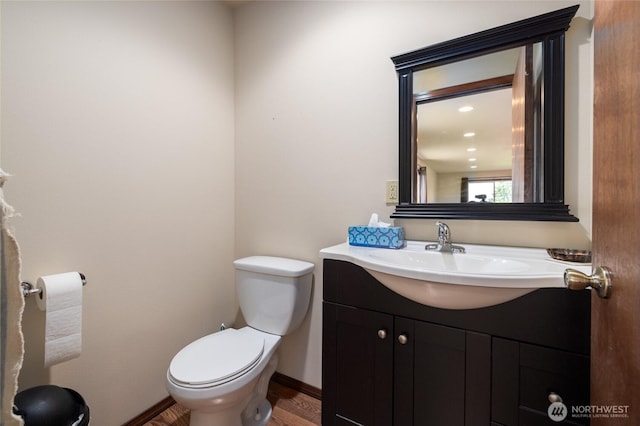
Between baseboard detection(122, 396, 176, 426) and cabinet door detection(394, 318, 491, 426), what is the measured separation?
1226mm

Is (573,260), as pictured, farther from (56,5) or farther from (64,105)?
→ (56,5)

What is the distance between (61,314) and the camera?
3.31ft

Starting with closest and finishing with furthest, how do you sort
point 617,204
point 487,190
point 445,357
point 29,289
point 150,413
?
point 617,204
point 445,357
point 29,289
point 487,190
point 150,413

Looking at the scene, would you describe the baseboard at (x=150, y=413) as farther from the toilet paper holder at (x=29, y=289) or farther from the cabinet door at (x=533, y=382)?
the cabinet door at (x=533, y=382)

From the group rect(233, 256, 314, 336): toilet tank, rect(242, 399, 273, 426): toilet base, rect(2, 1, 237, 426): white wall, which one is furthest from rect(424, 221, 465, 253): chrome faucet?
rect(2, 1, 237, 426): white wall

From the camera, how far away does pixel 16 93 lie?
3.28 ft

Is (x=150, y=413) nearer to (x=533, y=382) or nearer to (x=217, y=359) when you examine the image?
(x=217, y=359)

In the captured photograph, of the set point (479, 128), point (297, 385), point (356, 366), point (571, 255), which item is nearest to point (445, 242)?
point (571, 255)

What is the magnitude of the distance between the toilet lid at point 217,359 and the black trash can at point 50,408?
0.28 meters

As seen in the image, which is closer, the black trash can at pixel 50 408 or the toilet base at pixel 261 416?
the black trash can at pixel 50 408

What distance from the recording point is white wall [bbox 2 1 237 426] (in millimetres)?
1041

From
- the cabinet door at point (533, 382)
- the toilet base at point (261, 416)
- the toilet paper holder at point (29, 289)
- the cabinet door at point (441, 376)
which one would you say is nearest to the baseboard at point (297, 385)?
the toilet base at point (261, 416)

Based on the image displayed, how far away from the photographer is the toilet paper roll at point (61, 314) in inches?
38.8

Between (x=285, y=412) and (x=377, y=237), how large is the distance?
3.50ft
